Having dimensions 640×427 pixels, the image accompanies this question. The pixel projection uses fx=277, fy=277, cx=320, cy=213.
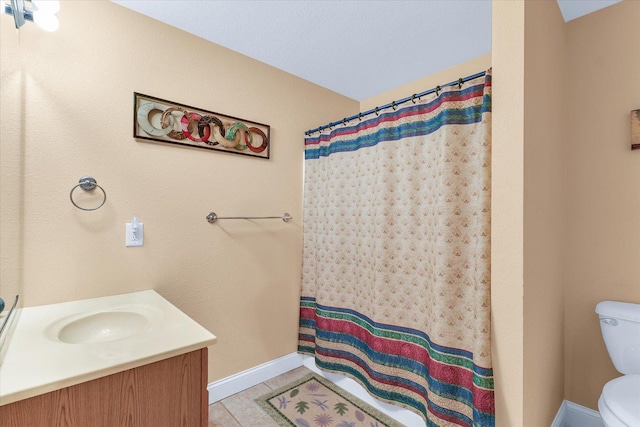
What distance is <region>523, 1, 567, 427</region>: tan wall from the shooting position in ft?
3.83

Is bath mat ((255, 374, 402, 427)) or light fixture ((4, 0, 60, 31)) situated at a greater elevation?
light fixture ((4, 0, 60, 31))

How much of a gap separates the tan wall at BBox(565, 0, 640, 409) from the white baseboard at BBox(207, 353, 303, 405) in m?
1.80

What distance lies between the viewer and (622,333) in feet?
4.44

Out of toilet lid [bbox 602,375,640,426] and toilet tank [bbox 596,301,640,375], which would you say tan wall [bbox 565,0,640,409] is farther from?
toilet lid [bbox 602,375,640,426]

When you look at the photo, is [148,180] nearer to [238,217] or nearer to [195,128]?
[195,128]

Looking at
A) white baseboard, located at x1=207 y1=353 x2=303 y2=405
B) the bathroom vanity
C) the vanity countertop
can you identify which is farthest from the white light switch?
white baseboard, located at x1=207 y1=353 x2=303 y2=405

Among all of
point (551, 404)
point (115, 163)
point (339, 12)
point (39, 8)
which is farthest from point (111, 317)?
point (551, 404)

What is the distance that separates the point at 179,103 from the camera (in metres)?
1.66

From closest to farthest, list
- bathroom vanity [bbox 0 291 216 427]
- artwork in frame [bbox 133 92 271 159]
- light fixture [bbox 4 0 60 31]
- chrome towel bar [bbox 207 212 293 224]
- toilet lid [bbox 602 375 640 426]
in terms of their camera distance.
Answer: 1. bathroom vanity [bbox 0 291 216 427]
2. toilet lid [bbox 602 375 640 426]
3. light fixture [bbox 4 0 60 31]
4. artwork in frame [bbox 133 92 271 159]
5. chrome towel bar [bbox 207 212 293 224]

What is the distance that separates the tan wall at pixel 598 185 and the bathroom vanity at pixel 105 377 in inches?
79.5

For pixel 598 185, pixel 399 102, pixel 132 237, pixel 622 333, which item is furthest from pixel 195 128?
pixel 622 333

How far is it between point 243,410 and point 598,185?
8.09ft

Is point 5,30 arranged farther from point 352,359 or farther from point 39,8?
point 352,359

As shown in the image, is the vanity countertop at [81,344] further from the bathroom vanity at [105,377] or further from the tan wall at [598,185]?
the tan wall at [598,185]
